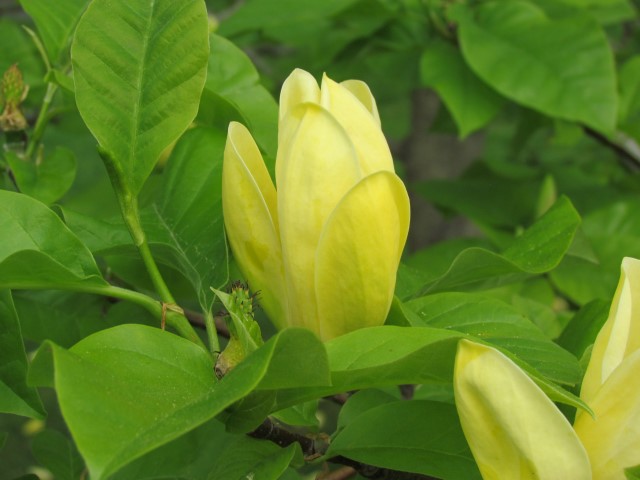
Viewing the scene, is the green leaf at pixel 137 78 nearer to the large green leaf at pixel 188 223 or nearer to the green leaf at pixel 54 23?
the large green leaf at pixel 188 223

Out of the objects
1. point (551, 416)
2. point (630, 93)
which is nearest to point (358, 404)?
point (551, 416)

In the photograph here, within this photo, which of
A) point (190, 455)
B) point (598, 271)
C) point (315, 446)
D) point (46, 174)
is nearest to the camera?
point (315, 446)

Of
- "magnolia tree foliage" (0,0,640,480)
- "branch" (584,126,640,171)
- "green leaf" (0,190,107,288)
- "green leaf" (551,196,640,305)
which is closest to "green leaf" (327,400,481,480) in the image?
"magnolia tree foliage" (0,0,640,480)

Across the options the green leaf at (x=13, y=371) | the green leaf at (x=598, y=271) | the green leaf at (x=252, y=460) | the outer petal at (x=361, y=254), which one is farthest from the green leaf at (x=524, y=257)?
the green leaf at (x=598, y=271)

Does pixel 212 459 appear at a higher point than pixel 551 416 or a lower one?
lower

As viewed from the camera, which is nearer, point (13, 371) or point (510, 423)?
point (510, 423)

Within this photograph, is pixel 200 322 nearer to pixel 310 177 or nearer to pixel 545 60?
pixel 310 177

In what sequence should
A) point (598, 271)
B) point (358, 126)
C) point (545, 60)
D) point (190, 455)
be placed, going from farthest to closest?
point (545, 60) → point (598, 271) → point (190, 455) → point (358, 126)
